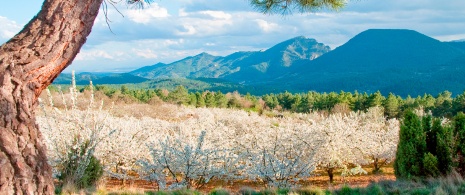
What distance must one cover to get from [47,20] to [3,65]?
47cm

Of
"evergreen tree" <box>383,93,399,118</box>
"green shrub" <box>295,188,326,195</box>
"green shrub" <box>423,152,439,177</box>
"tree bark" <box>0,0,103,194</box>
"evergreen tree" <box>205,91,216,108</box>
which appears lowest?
"evergreen tree" <box>383,93,399,118</box>

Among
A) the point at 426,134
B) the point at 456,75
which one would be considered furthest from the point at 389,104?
the point at 456,75

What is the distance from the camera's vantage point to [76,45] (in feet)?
10.6

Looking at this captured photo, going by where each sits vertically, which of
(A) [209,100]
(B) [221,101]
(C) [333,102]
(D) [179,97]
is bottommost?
(C) [333,102]

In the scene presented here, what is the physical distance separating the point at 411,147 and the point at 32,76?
5.21 metres

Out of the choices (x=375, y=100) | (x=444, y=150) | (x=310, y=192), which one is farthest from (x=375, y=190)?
(x=375, y=100)

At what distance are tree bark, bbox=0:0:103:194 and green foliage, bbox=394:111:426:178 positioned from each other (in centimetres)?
488

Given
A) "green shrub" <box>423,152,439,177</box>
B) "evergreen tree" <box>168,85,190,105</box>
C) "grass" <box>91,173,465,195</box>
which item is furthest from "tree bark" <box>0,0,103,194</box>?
"evergreen tree" <box>168,85,190,105</box>

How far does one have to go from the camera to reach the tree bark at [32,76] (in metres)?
2.71

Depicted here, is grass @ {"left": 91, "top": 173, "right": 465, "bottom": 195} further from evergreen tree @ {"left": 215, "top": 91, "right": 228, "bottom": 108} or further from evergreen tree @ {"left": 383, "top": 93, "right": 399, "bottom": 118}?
evergreen tree @ {"left": 215, "top": 91, "right": 228, "bottom": 108}

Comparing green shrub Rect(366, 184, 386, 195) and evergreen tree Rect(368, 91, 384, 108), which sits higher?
green shrub Rect(366, 184, 386, 195)

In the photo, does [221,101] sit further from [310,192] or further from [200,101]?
[310,192]

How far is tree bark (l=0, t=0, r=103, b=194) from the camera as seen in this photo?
8.90 feet

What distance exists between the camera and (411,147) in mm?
6121
